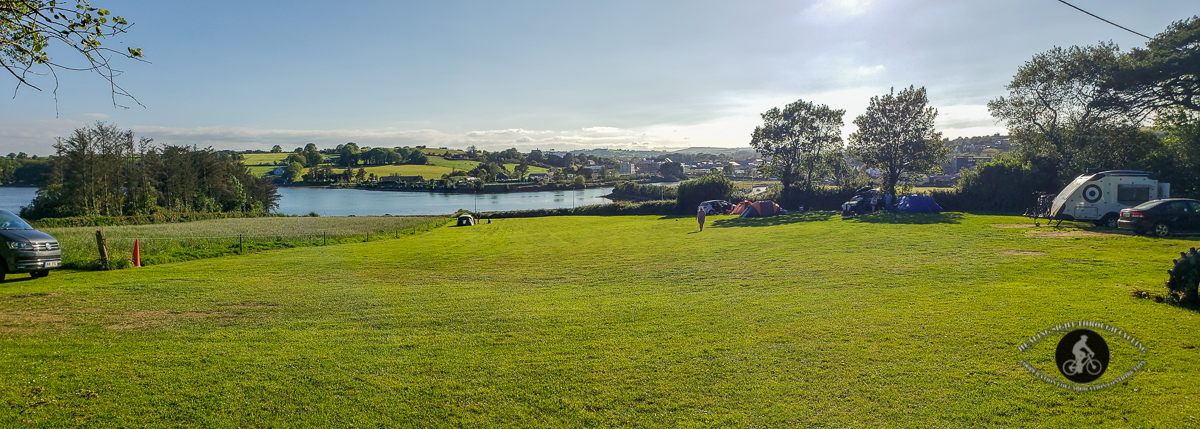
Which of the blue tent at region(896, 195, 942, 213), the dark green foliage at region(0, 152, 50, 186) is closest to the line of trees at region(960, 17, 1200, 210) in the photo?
the blue tent at region(896, 195, 942, 213)

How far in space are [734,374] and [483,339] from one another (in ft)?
11.1

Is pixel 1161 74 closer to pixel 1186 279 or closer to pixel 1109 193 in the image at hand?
pixel 1109 193

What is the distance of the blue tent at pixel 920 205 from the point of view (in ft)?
116

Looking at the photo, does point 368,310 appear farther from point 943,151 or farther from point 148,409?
point 943,151

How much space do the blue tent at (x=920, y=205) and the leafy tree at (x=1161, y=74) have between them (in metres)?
9.89

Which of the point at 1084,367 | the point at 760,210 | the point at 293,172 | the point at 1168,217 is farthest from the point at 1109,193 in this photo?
the point at 293,172

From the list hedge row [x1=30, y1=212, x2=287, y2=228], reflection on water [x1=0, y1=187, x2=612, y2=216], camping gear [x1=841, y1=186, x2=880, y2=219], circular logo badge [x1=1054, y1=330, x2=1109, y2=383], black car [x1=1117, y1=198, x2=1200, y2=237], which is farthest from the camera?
reflection on water [x1=0, y1=187, x2=612, y2=216]

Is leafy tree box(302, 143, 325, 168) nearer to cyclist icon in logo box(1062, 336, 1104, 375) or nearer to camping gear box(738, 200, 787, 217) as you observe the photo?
camping gear box(738, 200, 787, 217)

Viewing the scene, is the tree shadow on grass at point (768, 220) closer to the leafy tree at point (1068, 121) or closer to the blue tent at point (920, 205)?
the blue tent at point (920, 205)

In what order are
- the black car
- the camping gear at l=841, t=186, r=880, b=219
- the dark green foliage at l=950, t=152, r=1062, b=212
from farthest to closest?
1. the camping gear at l=841, t=186, r=880, b=219
2. the dark green foliage at l=950, t=152, r=1062, b=212
3. the black car

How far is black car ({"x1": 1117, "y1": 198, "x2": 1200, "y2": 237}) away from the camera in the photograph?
16.7m

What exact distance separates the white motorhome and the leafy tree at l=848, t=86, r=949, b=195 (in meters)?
18.2

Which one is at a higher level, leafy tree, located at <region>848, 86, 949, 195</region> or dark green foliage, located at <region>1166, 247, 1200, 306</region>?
leafy tree, located at <region>848, 86, 949, 195</region>

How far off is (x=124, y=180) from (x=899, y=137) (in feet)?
216
